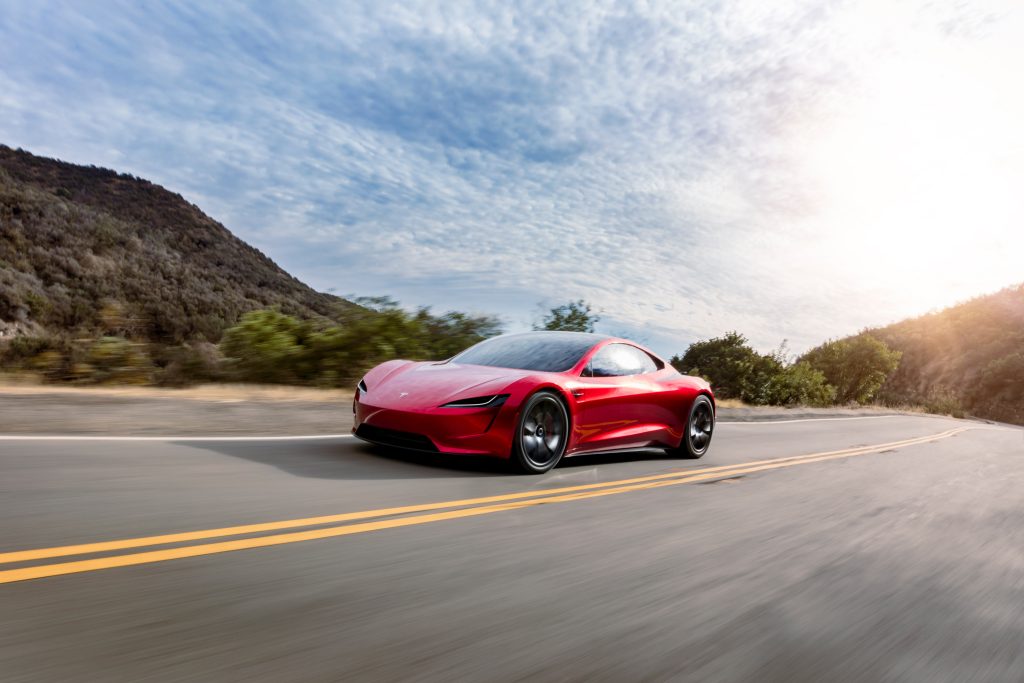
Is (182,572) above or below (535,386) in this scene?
below

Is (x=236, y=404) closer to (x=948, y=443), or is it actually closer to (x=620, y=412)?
(x=620, y=412)

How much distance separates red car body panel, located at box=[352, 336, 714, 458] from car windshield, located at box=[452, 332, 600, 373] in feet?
0.38

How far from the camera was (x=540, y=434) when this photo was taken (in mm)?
6695

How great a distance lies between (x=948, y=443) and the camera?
48.3 feet

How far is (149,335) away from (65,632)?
39.3ft

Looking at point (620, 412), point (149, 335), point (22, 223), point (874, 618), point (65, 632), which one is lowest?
point (874, 618)

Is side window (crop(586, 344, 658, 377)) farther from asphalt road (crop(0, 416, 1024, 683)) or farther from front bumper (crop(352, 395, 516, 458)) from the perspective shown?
front bumper (crop(352, 395, 516, 458))

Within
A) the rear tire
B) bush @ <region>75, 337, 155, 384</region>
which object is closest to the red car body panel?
the rear tire

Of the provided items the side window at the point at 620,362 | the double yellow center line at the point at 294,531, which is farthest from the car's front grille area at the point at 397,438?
the side window at the point at 620,362

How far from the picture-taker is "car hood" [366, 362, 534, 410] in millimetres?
6301

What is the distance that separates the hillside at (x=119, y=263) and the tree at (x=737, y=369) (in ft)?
78.6

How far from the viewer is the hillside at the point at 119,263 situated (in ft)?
76.1

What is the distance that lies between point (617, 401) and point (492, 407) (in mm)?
1673

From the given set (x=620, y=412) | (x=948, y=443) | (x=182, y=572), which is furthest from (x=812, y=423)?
(x=182, y=572)
